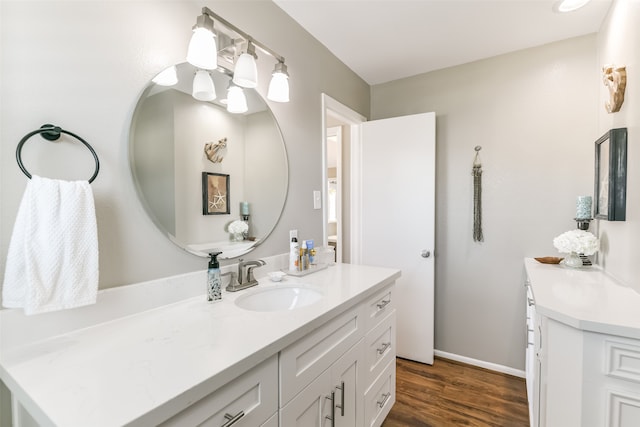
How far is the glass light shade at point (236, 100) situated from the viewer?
4.64 feet

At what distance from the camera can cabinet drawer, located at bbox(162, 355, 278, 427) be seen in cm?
66

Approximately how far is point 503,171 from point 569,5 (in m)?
1.04

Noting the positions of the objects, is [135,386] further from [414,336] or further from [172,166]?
[414,336]

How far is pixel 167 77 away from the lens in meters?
1.15

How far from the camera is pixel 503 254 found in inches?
87.8

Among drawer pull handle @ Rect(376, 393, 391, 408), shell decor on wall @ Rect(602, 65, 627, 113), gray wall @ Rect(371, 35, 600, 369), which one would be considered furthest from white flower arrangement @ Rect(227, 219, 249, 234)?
shell decor on wall @ Rect(602, 65, 627, 113)

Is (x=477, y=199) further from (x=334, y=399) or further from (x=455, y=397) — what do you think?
(x=334, y=399)

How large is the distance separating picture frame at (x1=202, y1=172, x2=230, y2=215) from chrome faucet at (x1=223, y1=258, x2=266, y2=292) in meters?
0.27

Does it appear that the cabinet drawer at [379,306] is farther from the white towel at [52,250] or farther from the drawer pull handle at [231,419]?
the white towel at [52,250]

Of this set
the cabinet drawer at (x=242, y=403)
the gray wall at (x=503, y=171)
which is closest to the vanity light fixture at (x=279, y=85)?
the cabinet drawer at (x=242, y=403)

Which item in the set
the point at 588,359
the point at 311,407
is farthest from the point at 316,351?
the point at 588,359

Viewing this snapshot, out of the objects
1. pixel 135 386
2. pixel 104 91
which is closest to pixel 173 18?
pixel 104 91

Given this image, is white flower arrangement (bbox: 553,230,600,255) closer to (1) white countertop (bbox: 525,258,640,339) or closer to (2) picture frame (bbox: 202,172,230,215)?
(1) white countertop (bbox: 525,258,640,339)

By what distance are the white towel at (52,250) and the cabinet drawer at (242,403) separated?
491mm
